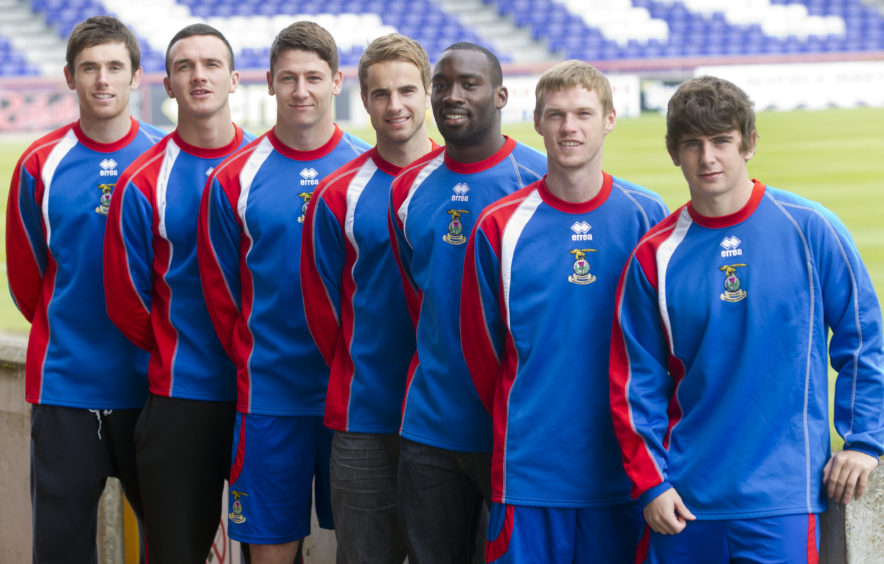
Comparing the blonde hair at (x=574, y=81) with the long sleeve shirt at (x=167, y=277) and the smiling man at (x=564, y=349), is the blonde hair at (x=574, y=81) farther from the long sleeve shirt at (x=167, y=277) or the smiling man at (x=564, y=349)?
the long sleeve shirt at (x=167, y=277)

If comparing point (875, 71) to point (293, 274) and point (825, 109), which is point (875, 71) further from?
point (293, 274)

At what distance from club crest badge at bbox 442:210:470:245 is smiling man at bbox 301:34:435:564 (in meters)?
0.27

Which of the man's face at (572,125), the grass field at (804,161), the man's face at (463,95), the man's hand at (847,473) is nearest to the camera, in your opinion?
the man's hand at (847,473)

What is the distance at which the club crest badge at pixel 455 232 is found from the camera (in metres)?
2.71

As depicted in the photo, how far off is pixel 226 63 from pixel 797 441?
2.03 metres

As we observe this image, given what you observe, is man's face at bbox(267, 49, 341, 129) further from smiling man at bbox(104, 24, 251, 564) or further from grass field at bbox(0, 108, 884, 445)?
grass field at bbox(0, 108, 884, 445)

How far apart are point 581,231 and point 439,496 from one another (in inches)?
30.3

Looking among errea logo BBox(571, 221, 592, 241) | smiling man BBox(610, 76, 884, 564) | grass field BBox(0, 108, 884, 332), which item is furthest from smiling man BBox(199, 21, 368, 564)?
grass field BBox(0, 108, 884, 332)

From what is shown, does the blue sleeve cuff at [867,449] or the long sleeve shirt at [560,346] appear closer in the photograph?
the blue sleeve cuff at [867,449]

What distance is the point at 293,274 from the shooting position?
3.12m

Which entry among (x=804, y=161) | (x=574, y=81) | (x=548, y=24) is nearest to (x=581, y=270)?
(x=574, y=81)

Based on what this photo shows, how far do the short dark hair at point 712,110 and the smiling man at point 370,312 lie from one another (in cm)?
84

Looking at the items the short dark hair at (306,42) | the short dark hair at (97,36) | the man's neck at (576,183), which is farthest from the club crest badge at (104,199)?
the man's neck at (576,183)

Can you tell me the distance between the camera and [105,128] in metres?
3.51
